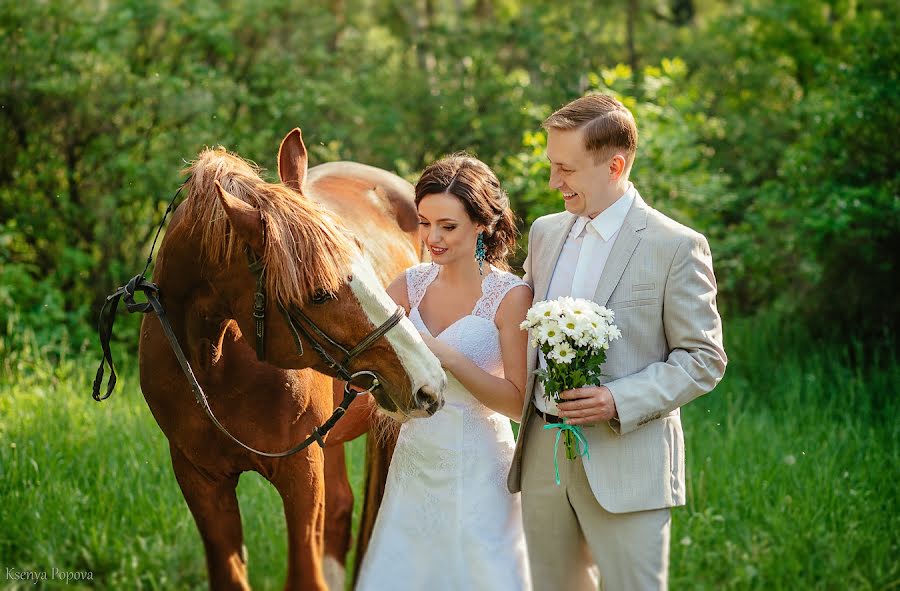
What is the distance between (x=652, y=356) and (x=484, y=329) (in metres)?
0.61

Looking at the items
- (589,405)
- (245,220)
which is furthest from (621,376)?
(245,220)

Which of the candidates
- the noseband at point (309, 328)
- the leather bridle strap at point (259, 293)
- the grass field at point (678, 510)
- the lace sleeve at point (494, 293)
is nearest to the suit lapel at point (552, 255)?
the lace sleeve at point (494, 293)

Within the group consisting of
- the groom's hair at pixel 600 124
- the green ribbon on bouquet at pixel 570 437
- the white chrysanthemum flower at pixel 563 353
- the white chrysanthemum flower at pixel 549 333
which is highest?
the groom's hair at pixel 600 124

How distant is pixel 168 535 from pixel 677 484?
2.95 meters

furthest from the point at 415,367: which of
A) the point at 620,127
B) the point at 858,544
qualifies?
the point at 858,544

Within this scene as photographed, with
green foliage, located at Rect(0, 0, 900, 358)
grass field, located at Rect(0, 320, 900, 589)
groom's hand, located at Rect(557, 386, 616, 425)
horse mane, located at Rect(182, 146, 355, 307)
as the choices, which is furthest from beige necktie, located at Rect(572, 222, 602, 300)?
green foliage, located at Rect(0, 0, 900, 358)

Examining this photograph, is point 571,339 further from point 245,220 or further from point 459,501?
point 245,220

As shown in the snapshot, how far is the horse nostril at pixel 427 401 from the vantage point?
9.26 ft

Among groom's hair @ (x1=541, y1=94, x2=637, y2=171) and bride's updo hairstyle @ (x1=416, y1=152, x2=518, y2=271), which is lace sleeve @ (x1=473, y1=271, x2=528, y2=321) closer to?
bride's updo hairstyle @ (x1=416, y1=152, x2=518, y2=271)

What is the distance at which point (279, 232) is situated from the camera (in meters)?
2.80

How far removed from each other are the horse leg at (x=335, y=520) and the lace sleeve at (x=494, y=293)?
1.32 m

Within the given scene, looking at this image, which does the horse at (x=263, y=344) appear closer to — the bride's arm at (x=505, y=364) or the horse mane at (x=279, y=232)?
the horse mane at (x=279, y=232)

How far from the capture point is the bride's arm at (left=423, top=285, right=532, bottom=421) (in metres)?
3.13

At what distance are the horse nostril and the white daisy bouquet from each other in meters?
0.34
